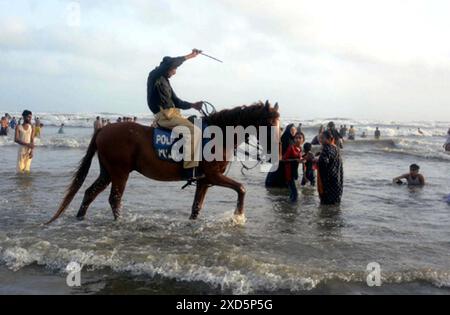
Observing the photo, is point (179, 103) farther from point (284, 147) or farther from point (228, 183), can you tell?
point (284, 147)

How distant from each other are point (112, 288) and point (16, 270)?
1.34 m

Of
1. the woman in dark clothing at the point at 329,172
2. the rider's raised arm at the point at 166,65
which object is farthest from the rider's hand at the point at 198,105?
the woman in dark clothing at the point at 329,172

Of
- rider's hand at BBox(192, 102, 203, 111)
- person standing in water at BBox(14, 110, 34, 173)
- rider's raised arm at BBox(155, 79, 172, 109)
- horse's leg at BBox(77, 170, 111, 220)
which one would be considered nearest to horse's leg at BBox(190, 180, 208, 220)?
rider's hand at BBox(192, 102, 203, 111)

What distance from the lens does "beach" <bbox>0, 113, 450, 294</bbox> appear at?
4840mm

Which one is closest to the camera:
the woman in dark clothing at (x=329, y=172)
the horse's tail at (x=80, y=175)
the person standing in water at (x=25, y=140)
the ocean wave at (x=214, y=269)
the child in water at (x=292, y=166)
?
the ocean wave at (x=214, y=269)

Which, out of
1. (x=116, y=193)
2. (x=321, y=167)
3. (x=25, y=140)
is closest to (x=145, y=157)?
(x=116, y=193)

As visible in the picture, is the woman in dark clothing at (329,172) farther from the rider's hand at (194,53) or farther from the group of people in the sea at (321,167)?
the rider's hand at (194,53)

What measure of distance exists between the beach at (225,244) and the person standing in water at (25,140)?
2341 millimetres

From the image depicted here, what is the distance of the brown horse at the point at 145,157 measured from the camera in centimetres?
719

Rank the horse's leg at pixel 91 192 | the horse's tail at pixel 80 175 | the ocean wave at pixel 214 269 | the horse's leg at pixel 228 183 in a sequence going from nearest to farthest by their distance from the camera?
the ocean wave at pixel 214 269 → the horse's leg at pixel 228 183 → the horse's tail at pixel 80 175 → the horse's leg at pixel 91 192

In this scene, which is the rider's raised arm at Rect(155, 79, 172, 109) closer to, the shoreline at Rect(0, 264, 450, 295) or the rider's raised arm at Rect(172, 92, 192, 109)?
the rider's raised arm at Rect(172, 92, 192, 109)

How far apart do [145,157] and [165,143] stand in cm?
43

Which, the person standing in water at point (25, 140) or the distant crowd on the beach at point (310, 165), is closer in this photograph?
the distant crowd on the beach at point (310, 165)

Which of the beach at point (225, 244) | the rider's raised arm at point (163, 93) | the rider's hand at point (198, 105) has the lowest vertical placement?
the beach at point (225, 244)
